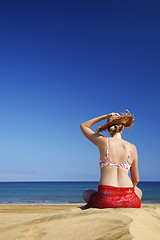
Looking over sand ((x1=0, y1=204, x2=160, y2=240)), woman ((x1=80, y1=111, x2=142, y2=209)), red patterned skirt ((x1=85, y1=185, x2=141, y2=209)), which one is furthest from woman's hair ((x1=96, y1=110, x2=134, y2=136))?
sand ((x1=0, y1=204, x2=160, y2=240))

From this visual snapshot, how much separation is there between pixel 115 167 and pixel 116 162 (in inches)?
3.1

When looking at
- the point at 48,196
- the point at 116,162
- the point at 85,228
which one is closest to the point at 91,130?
the point at 116,162

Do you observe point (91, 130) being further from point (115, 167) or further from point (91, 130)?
point (115, 167)

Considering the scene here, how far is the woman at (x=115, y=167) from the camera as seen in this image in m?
3.10

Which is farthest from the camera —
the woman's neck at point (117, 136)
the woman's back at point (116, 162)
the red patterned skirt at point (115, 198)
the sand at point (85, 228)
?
the woman's neck at point (117, 136)

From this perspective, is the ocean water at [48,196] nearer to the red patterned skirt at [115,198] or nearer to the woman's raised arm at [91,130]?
the woman's raised arm at [91,130]

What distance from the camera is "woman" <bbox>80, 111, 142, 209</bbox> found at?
310 cm

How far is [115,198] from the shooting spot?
10.1 ft

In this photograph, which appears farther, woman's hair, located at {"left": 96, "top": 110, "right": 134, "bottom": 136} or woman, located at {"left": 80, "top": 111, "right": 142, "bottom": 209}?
woman's hair, located at {"left": 96, "top": 110, "right": 134, "bottom": 136}

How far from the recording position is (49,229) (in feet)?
6.79

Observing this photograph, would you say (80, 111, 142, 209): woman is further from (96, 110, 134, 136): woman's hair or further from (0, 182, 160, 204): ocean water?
(0, 182, 160, 204): ocean water

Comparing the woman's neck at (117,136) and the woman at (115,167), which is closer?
the woman at (115,167)

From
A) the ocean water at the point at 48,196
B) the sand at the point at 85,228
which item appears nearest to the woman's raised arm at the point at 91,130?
the sand at the point at 85,228

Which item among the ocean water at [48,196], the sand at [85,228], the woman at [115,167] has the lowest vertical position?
the ocean water at [48,196]
